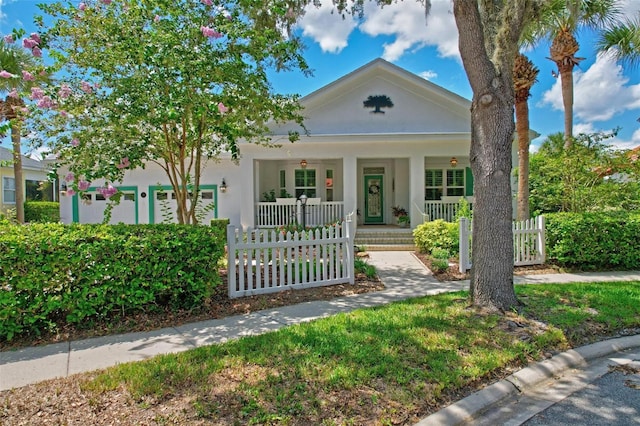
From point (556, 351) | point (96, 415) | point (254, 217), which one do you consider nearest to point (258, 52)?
point (96, 415)

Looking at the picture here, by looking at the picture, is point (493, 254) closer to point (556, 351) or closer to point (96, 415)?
point (556, 351)

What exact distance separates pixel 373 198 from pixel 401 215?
1.76 metres

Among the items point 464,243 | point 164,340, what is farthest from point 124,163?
point 464,243

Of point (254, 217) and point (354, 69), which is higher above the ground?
point (354, 69)

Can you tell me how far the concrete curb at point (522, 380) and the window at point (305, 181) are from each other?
11.8m

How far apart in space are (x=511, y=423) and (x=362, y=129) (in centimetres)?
1170

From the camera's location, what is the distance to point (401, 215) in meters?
14.4

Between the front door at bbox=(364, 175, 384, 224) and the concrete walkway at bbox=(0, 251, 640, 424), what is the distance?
28.1 ft

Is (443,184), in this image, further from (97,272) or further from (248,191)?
(97,272)

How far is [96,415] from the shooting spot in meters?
2.73

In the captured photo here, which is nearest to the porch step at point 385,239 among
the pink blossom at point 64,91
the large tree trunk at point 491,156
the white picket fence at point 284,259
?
the white picket fence at point 284,259

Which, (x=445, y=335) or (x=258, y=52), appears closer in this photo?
(x=445, y=335)

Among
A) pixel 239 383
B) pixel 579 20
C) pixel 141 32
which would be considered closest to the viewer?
pixel 239 383

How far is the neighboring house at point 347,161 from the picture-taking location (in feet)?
42.3
